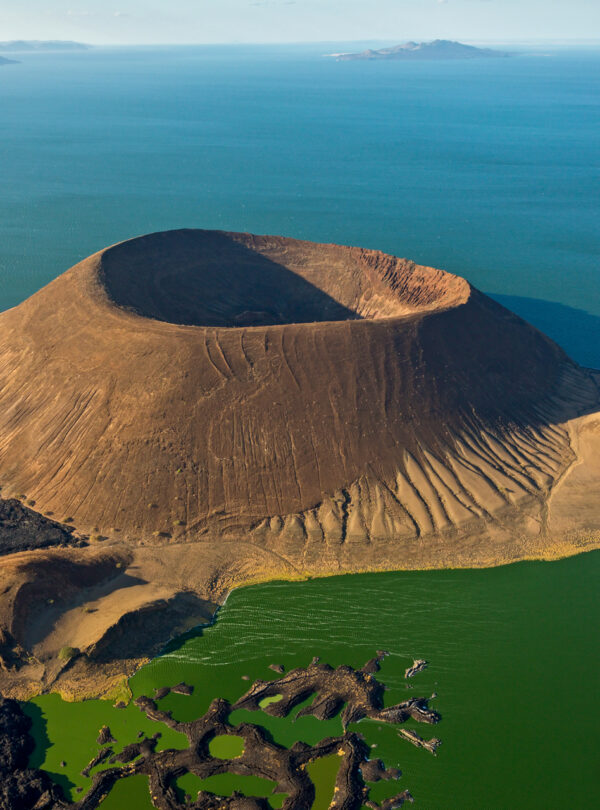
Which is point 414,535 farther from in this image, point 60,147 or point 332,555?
point 60,147

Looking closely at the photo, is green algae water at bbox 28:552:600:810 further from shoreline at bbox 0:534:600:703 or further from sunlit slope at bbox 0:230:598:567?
sunlit slope at bbox 0:230:598:567

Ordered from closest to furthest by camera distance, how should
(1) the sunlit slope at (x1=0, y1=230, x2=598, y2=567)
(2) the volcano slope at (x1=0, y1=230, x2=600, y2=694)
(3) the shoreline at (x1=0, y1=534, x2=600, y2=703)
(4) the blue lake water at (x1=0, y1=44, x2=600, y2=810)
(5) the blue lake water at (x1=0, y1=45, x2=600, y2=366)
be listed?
(4) the blue lake water at (x1=0, y1=44, x2=600, y2=810)
(3) the shoreline at (x1=0, y1=534, x2=600, y2=703)
(2) the volcano slope at (x1=0, y1=230, x2=600, y2=694)
(1) the sunlit slope at (x1=0, y1=230, x2=598, y2=567)
(5) the blue lake water at (x1=0, y1=45, x2=600, y2=366)

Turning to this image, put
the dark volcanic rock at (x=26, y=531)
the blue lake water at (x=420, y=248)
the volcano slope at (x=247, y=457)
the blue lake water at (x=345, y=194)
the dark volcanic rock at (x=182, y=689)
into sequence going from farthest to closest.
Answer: the blue lake water at (x=345, y=194) < the dark volcanic rock at (x=26, y=531) < the volcano slope at (x=247, y=457) < the dark volcanic rock at (x=182, y=689) < the blue lake water at (x=420, y=248)

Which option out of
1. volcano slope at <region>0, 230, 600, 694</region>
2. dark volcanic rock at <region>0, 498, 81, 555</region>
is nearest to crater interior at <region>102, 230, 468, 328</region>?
volcano slope at <region>0, 230, 600, 694</region>

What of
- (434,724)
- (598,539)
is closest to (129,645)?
(434,724)

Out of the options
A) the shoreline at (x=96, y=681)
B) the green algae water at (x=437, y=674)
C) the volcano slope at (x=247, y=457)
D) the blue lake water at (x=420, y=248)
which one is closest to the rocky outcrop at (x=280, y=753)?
the green algae water at (x=437, y=674)

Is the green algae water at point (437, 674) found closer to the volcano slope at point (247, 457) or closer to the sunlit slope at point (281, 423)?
the volcano slope at point (247, 457)
